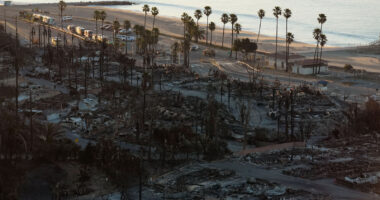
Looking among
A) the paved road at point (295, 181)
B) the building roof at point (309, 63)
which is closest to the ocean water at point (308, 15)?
the building roof at point (309, 63)

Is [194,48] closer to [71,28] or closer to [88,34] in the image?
[88,34]

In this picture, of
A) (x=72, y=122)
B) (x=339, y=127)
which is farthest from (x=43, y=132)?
(x=339, y=127)

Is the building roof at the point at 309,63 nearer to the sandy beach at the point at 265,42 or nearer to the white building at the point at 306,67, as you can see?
the white building at the point at 306,67

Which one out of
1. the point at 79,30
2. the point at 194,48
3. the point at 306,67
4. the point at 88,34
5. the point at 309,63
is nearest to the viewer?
the point at 306,67

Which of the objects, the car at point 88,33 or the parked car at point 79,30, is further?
the parked car at point 79,30

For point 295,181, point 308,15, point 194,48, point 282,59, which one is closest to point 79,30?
point 194,48

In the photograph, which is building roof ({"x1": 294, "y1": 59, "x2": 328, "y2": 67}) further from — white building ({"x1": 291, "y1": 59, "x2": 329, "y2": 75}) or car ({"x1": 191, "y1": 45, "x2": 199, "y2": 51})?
car ({"x1": 191, "y1": 45, "x2": 199, "y2": 51})

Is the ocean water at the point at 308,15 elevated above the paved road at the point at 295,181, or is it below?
above

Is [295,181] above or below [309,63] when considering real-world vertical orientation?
below

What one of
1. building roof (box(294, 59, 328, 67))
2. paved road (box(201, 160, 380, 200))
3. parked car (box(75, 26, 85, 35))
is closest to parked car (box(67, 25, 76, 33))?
parked car (box(75, 26, 85, 35))
